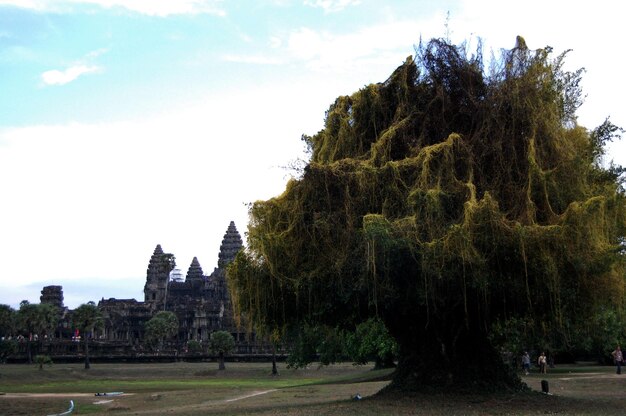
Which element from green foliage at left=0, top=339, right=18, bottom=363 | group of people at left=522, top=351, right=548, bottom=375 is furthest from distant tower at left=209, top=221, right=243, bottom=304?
group of people at left=522, top=351, right=548, bottom=375

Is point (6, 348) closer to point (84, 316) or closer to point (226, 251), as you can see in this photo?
point (84, 316)

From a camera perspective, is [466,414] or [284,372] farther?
[284,372]

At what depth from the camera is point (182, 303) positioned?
479 ft

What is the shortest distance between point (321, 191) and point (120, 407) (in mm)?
16874

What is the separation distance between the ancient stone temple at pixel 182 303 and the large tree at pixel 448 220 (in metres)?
103

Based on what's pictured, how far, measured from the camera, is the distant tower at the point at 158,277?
510 ft

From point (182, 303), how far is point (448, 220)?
130 m

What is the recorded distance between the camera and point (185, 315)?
5522 inches

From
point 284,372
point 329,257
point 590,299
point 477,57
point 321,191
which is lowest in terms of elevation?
point 284,372

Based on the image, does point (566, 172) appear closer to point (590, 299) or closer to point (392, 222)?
point (590, 299)

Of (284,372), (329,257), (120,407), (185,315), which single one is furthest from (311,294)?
(185,315)

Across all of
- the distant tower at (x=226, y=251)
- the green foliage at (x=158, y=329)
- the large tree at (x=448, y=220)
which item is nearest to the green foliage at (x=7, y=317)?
the green foliage at (x=158, y=329)

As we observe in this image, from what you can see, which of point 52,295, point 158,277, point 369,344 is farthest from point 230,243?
point 369,344

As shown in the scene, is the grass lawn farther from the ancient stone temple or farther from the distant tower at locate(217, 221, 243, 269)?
the distant tower at locate(217, 221, 243, 269)
